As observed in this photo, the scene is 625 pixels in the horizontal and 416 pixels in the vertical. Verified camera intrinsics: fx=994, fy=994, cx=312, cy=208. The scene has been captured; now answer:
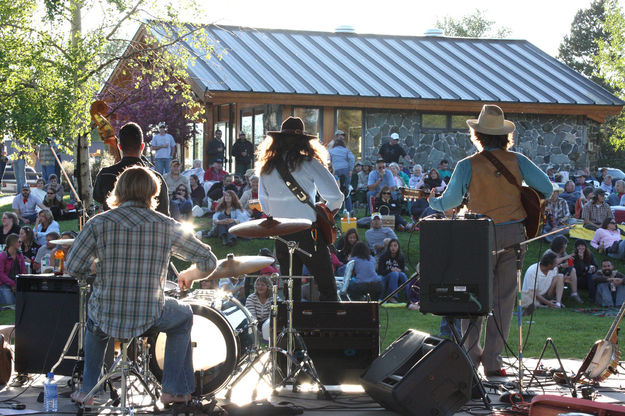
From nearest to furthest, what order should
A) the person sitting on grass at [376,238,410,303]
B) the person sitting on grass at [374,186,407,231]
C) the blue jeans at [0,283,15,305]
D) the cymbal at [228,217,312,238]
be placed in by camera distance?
the cymbal at [228,217,312,238], the blue jeans at [0,283,15,305], the person sitting on grass at [376,238,410,303], the person sitting on grass at [374,186,407,231]

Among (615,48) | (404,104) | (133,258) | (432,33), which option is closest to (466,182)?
(133,258)

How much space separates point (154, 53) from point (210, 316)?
10.4 metres

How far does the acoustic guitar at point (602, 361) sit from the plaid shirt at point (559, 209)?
11713 millimetres

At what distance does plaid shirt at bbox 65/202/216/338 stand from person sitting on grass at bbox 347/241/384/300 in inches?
325

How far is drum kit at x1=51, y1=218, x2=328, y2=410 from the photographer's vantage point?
23.4 ft

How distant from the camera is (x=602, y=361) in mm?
7840

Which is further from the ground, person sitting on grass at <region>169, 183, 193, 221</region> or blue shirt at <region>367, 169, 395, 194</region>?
blue shirt at <region>367, 169, 395, 194</region>

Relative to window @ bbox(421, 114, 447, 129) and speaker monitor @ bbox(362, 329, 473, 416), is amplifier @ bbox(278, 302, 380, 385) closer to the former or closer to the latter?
speaker monitor @ bbox(362, 329, 473, 416)

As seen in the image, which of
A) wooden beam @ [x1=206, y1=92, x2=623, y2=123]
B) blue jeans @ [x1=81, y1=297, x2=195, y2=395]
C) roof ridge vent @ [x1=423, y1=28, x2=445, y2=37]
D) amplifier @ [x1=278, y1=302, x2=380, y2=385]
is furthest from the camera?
roof ridge vent @ [x1=423, y1=28, x2=445, y2=37]

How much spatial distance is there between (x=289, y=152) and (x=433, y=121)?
17604 mm

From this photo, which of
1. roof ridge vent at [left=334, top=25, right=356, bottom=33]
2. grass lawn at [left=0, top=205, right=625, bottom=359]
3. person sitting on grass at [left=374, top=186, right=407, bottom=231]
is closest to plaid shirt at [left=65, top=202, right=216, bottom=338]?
grass lawn at [left=0, top=205, right=625, bottom=359]

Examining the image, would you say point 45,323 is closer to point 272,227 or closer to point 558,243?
point 272,227

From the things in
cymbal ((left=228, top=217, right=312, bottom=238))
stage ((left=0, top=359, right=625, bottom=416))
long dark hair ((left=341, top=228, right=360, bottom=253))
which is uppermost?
cymbal ((left=228, top=217, right=312, bottom=238))

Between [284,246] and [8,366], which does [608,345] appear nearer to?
[284,246]
